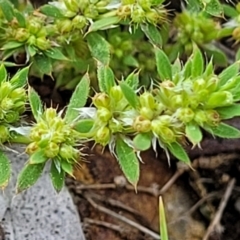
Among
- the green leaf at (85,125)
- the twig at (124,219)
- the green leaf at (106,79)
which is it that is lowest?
the twig at (124,219)

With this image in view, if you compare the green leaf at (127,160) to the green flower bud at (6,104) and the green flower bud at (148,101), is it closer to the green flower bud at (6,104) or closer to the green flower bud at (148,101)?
the green flower bud at (148,101)

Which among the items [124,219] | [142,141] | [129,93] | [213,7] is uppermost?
[213,7]

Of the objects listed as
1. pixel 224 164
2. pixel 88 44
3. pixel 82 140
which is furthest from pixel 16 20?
pixel 224 164

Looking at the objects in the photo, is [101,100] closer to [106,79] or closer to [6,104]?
[106,79]

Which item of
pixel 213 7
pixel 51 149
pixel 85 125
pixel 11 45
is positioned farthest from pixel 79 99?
pixel 213 7

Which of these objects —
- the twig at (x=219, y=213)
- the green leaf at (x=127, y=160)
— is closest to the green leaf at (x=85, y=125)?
the green leaf at (x=127, y=160)

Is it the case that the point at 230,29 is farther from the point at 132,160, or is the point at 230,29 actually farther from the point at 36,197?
the point at 36,197
